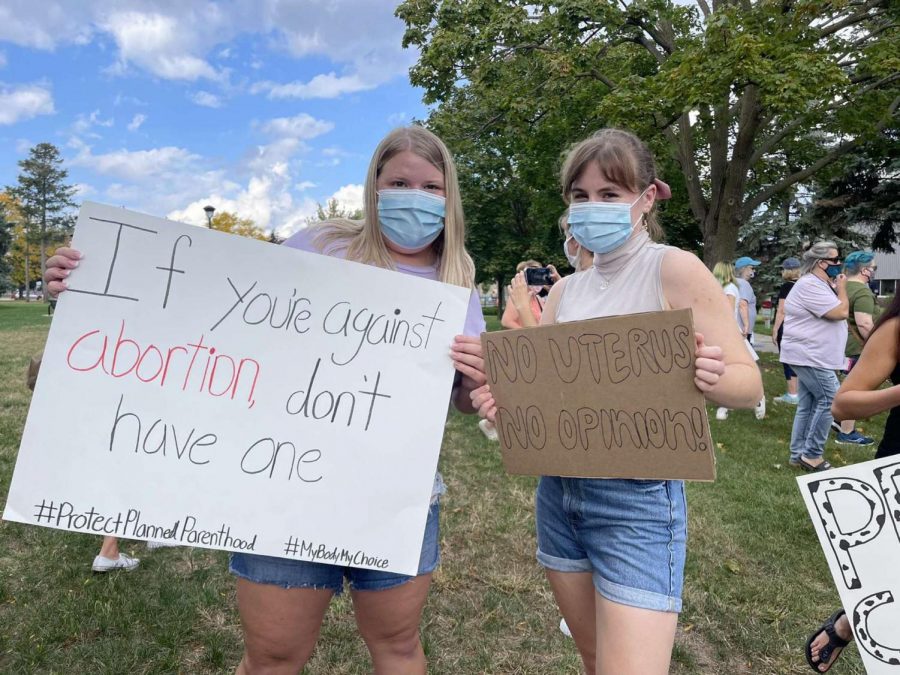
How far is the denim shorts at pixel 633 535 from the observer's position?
1.46m

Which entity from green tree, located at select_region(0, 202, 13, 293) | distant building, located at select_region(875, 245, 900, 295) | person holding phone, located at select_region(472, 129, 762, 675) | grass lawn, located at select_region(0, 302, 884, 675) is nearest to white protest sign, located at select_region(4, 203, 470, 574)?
person holding phone, located at select_region(472, 129, 762, 675)

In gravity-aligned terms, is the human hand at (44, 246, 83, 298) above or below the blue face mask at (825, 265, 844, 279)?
below

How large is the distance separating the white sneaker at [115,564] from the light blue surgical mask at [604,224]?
9.77 ft

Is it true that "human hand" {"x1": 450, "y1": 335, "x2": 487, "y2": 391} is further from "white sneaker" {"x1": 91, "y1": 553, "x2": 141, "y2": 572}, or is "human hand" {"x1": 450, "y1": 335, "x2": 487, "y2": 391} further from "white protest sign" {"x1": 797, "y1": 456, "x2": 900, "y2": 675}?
"white sneaker" {"x1": 91, "y1": 553, "x2": 141, "y2": 572}

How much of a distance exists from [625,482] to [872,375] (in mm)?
1146

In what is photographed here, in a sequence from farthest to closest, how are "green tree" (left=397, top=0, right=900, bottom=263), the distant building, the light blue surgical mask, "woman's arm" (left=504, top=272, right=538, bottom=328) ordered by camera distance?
the distant building, "green tree" (left=397, top=0, right=900, bottom=263), "woman's arm" (left=504, top=272, right=538, bottom=328), the light blue surgical mask

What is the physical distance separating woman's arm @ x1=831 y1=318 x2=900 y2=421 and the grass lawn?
1.30 metres

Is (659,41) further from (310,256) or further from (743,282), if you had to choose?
(310,256)

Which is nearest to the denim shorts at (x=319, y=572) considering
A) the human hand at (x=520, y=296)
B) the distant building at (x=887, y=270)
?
the human hand at (x=520, y=296)

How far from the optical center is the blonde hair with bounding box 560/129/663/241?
167 centimetres

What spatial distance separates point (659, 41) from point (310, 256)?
12883 mm

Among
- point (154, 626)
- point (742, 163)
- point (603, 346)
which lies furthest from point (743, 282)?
point (154, 626)

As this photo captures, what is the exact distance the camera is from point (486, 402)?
1.63 metres

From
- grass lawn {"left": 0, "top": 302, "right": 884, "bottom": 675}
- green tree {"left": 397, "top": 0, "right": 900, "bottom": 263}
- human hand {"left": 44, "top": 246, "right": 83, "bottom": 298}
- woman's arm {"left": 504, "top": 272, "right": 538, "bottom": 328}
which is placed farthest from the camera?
green tree {"left": 397, "top": 0, "right": 900, "bottom": 263}
